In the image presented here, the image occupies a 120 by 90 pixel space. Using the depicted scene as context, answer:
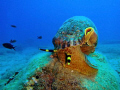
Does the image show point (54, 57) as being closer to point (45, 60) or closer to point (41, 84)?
point (45, 60)

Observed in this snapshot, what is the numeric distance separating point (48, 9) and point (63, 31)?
15090 cm

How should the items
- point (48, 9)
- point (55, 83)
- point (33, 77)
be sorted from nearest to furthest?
point (55, 83), point (33, 77), point (48, 9)

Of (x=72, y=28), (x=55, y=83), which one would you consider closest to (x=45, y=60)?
(x=55, y=83)

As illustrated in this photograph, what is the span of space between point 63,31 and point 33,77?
1.37 metres

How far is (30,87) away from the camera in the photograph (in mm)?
2061

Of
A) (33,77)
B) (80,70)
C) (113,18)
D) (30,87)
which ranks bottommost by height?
(30,87)

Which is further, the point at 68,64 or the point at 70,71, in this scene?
the point at 70,71

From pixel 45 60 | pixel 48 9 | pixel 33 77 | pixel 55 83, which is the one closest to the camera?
pixel 55 83

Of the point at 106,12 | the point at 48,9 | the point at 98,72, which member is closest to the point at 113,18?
the point at 106,12

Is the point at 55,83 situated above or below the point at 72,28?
below

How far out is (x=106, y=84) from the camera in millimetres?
2014

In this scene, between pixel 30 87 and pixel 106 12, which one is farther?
pixel 106 12

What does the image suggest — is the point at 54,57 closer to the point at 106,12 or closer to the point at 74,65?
the point at 74,65

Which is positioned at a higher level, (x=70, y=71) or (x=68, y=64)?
(x=68, y=64)
